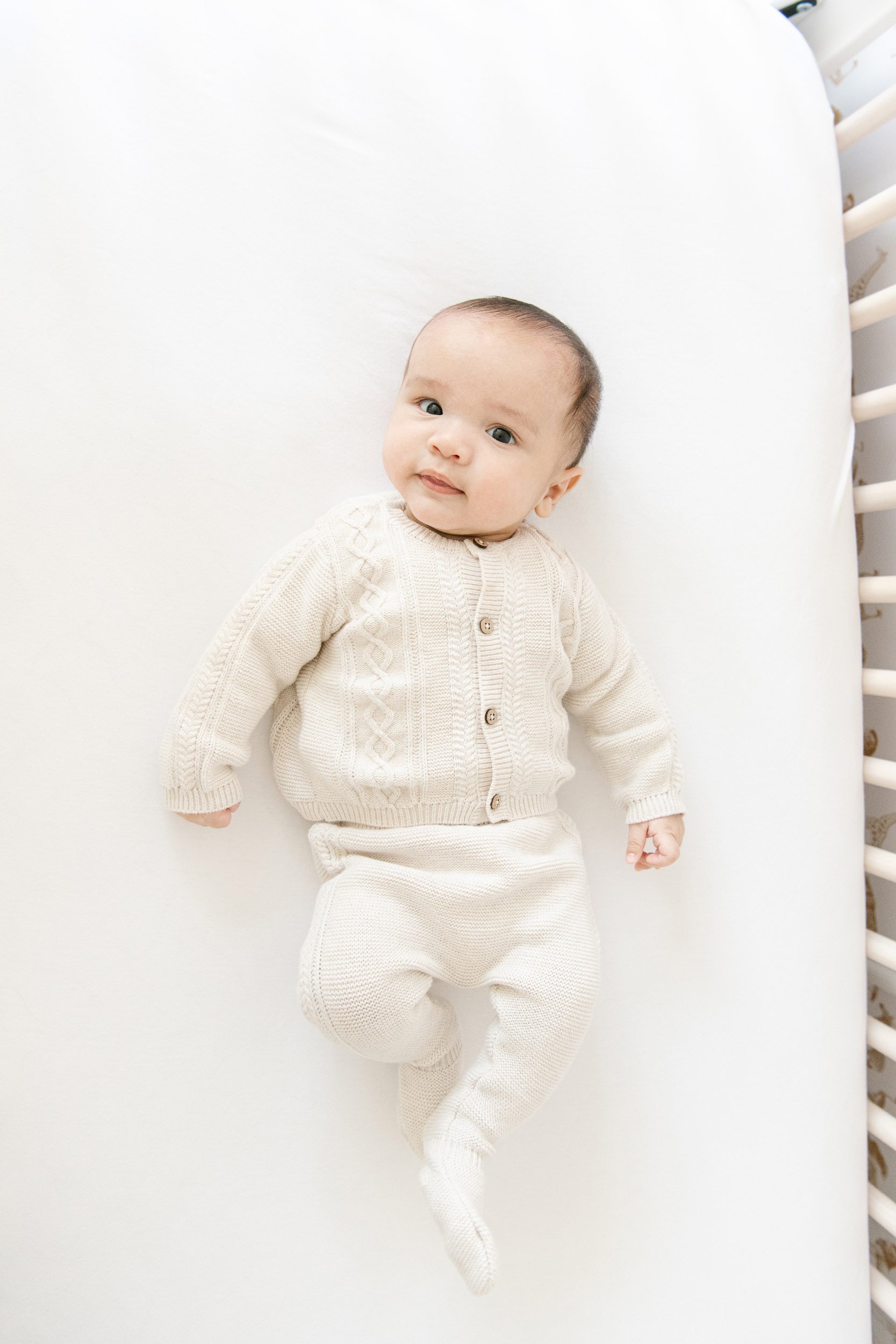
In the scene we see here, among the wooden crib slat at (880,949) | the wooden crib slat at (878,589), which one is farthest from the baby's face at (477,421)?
the wooden crib slat at (880,949)

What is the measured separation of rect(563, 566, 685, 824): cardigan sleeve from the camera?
39.4 inches

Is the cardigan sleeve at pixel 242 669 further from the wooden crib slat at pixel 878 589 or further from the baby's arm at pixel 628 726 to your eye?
the wooden crib slat at pixel 878 589

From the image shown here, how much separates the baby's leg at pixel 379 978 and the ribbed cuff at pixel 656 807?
276 mm

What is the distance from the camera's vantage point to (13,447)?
925 mm

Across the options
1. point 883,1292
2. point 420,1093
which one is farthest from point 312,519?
point 883,1292

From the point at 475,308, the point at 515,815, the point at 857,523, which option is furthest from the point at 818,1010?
the point at 475,308

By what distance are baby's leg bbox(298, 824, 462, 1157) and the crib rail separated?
1.78ft

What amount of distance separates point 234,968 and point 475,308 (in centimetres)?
75

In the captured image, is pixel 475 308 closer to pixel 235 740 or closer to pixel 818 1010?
pixel 235 740

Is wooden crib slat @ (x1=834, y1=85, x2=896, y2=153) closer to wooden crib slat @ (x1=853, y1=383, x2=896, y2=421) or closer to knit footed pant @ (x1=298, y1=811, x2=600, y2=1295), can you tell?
wooden crib slat @ (x1=853, y1=383, x2=896, y2=421)

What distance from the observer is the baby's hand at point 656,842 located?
3.26ft

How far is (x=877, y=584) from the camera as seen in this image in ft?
3.57

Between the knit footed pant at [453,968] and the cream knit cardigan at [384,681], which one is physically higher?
the cream knit cardigan at [384,681]

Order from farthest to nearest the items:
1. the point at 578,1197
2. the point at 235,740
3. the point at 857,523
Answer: the point at 857,523 → the point at 578,1197 → the point at 235,740
